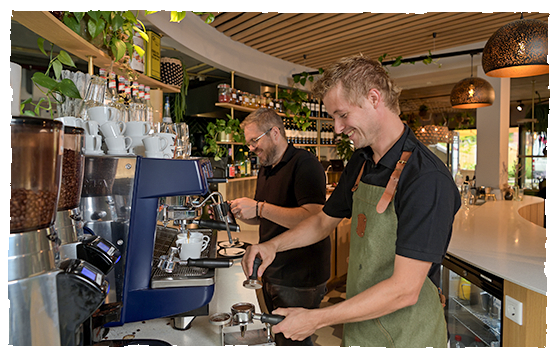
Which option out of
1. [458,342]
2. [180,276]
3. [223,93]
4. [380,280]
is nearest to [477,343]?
[458,342]

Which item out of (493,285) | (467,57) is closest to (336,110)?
(493,285)

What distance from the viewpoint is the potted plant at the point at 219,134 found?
4086 millimetres

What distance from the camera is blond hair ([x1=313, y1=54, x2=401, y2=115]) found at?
3.81 ft

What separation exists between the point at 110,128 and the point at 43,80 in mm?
216

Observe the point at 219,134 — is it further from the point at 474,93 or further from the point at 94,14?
the point at 94,14

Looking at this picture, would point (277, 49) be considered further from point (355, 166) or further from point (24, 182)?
point (24, 182)

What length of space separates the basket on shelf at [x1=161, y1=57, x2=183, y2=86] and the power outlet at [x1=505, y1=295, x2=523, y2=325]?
8.60 feet

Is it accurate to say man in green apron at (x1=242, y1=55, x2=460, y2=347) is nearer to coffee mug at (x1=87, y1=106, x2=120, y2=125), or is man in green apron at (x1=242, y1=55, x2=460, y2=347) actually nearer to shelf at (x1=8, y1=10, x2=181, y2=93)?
coffee mug at (x1=87, y1=106, x2=120, y2=125)

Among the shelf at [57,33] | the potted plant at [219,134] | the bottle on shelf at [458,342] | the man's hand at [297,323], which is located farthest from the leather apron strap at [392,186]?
the potted plant at [219,134]

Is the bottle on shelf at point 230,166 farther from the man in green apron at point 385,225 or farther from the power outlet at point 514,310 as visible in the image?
the power outlet at point 514,310

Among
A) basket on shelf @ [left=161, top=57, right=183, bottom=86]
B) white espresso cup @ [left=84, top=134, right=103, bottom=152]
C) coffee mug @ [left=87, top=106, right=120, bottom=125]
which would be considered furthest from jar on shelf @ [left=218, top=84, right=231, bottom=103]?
white espresso cup @ [left=84, top=134, right=103, bottom=152]

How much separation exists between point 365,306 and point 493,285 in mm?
1185

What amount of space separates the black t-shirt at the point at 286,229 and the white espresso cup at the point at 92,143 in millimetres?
1120

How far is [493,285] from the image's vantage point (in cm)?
183
